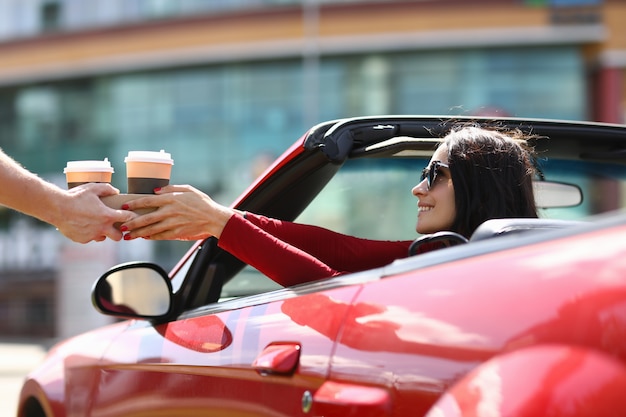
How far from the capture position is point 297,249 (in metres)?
2.55

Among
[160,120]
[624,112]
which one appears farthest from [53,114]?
[624,112]

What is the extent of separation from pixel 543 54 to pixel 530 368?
84.6 ft

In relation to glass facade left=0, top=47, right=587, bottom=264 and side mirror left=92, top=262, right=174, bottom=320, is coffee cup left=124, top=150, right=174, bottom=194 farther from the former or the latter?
glass facade left=0, top=47, right=587, bottom=264

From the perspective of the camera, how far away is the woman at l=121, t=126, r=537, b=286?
2.51 m

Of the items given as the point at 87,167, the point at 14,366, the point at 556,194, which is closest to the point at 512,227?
the point at 87,167

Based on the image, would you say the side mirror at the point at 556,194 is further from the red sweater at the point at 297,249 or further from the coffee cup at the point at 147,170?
the coffee cup at the point at 147,170

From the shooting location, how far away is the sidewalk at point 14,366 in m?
9.67

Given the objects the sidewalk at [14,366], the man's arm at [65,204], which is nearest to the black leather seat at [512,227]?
the man's arm at [65,204]

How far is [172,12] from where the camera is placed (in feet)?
92.7

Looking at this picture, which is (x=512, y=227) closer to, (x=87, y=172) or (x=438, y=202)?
(x=438, y=202)

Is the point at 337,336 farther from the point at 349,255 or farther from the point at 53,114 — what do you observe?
the point at 53,114

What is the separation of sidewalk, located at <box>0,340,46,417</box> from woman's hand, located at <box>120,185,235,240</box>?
3412 millimetres

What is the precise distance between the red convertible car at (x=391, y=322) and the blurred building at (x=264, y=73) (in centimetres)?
2134

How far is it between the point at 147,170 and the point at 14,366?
13.8m
